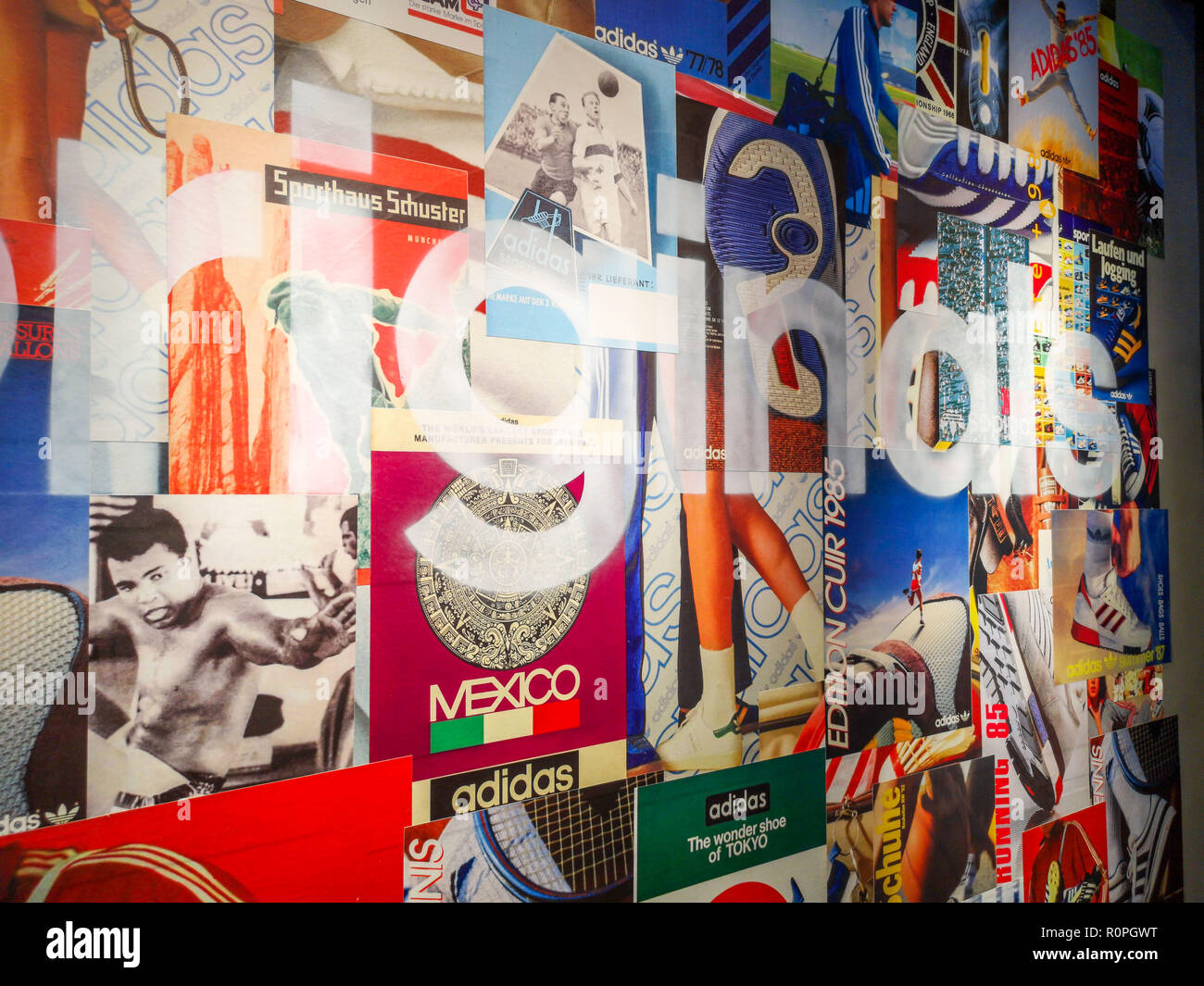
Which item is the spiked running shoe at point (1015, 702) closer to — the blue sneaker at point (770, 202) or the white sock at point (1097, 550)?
the white sock at point (1097, 550)

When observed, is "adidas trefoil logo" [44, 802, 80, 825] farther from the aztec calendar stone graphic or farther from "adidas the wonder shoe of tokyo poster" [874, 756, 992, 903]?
"adidas the wonder shoe of tokyo poster" [874, 756, 992, 903]

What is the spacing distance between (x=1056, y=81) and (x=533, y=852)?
91.1 inches

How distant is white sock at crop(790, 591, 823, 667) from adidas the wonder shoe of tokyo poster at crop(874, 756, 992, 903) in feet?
1.20

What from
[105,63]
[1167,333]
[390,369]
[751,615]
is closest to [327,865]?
[390,369]

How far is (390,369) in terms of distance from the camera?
1154 mm

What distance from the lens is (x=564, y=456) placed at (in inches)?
51.5

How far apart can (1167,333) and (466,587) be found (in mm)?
2258

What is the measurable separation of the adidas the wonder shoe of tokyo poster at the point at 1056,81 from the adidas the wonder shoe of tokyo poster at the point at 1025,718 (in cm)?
121

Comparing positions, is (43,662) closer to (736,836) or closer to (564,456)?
(564,456)

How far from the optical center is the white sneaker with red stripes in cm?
204

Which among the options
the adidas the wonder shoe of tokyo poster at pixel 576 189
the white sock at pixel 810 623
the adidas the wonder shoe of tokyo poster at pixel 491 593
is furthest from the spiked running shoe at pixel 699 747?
the adidas the wonder shoe of tokyo poster at pixel 576 189

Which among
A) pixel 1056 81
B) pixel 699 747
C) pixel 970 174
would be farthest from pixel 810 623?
pixel 1056 81

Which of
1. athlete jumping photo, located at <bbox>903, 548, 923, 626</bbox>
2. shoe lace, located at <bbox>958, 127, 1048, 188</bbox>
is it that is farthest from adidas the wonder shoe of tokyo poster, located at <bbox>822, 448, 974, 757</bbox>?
shoe lace, located at <bbox>958, 127, 1048, 188</bbox>
